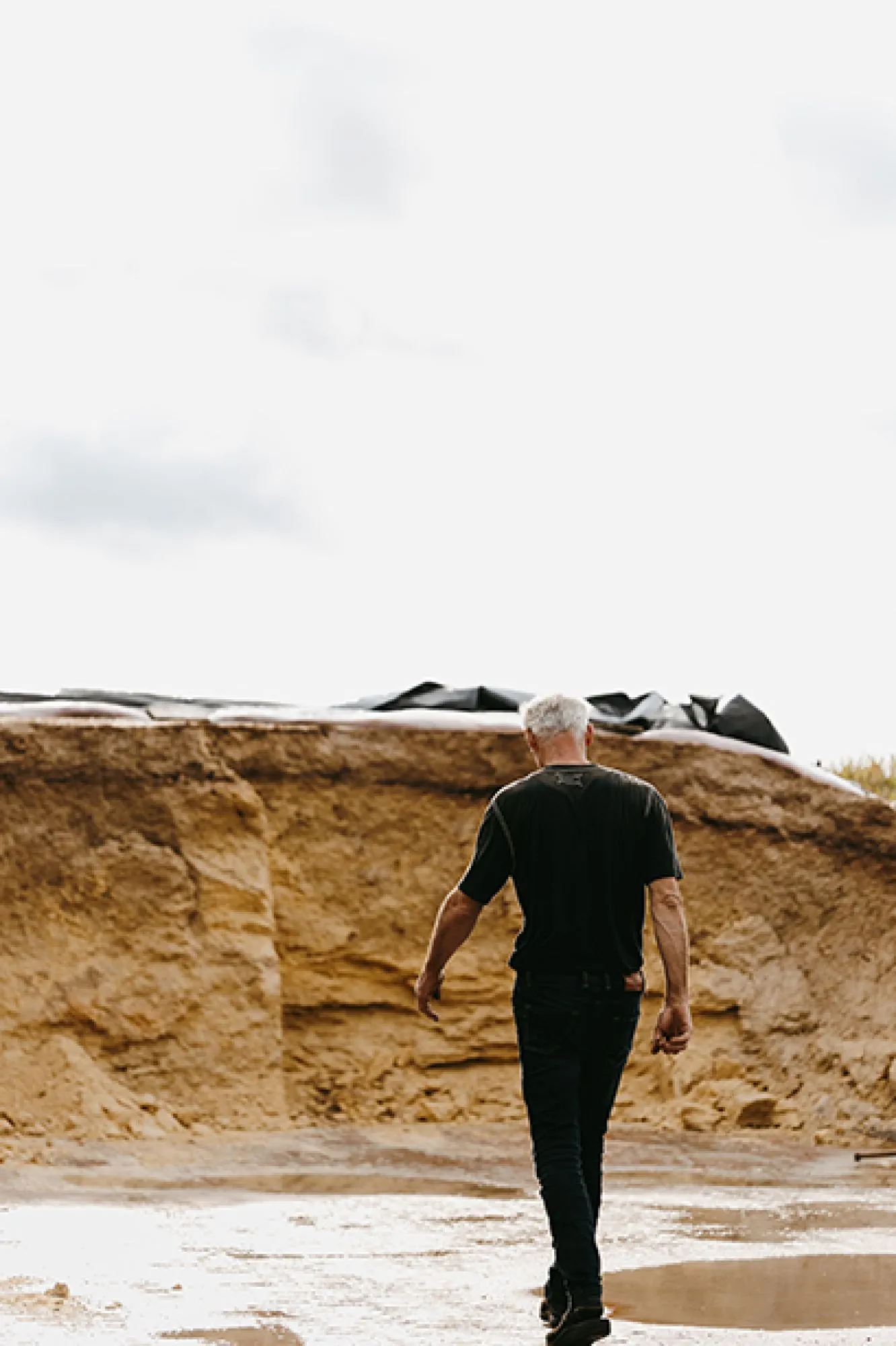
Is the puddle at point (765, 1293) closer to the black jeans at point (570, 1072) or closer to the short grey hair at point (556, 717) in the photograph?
the black jeans at point (570, 1072)

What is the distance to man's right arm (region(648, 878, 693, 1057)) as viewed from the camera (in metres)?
5.38

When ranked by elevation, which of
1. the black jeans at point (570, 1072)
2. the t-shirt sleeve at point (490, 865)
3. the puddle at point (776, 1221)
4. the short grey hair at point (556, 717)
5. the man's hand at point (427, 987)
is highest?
the short grey hair at point (556, 717)

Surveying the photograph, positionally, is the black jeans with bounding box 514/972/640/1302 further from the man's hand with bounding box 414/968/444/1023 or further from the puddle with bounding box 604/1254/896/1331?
the puddle with bounding box 604/1254/896/1331

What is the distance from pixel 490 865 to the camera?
5.43 metres

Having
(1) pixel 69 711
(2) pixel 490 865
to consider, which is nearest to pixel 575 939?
(2) pixel 490 865

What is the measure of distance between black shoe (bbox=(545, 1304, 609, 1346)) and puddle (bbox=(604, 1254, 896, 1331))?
0.48 metres

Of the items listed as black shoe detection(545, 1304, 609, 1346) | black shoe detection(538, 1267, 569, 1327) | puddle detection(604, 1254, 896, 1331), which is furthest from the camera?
puddle detection(604, 1254, 896, 1331)

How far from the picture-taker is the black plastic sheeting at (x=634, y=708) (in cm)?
1576

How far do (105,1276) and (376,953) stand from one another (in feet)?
28.7

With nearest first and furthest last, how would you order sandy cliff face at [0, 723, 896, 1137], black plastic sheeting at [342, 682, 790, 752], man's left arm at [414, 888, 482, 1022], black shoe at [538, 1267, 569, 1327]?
black shoe at [538, 1267, 569, 1327], man's left arm at [414, 888, 482, 1022], sandy cliff face at [0, 723, 896, 1137], black plastic sheeting at [342, 682, 790, 752]

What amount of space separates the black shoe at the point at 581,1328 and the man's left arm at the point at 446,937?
37.6 inches

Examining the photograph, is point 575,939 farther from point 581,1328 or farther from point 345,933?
point 345,933

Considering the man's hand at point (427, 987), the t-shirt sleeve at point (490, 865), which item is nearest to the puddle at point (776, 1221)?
the man's hand at point (427, 987)

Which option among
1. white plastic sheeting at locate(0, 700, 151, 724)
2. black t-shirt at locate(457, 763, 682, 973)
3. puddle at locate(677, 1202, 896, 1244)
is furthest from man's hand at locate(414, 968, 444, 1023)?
white plastic sheeting at locate(0, 700, 151, 724)
